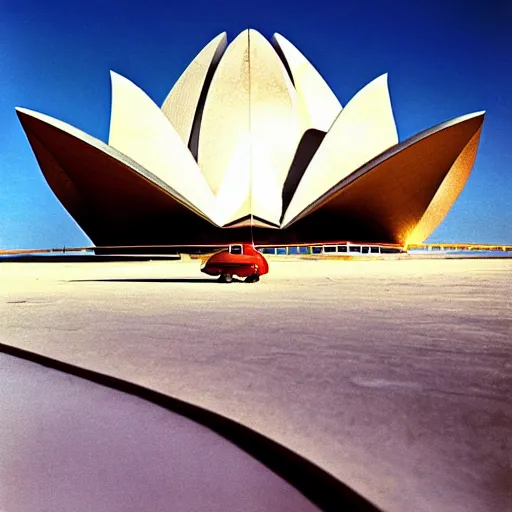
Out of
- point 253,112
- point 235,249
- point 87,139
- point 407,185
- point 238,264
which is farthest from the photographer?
point 253,112

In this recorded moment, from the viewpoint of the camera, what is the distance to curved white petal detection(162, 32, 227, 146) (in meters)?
30.6

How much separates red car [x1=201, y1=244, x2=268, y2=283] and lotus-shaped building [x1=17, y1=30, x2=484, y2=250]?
1437 centimetres

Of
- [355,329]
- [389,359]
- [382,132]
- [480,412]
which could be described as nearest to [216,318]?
[355,329]

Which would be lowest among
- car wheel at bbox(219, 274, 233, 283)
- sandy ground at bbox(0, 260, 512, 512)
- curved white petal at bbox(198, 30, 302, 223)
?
sandy ground at bbox(0, 260, 512, 512)

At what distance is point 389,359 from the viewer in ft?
8.48

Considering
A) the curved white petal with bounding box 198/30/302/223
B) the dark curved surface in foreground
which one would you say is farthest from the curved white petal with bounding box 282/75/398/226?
the dark curved surface in foreground

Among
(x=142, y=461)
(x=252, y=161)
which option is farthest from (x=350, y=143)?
(x=142, y=461)

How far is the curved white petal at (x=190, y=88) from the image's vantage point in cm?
3061

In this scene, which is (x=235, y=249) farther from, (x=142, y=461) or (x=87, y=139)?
(x=87, y=139)

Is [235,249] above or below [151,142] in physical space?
below

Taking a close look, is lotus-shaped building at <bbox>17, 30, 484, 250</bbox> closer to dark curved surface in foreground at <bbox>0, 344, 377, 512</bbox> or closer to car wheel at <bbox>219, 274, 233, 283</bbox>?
car wheel at <bbox>219, 274, 233, 283</bbox>

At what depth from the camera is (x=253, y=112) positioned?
29.7 meters

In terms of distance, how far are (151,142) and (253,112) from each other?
7203 millimetres

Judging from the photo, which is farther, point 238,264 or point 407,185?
point 407,185
